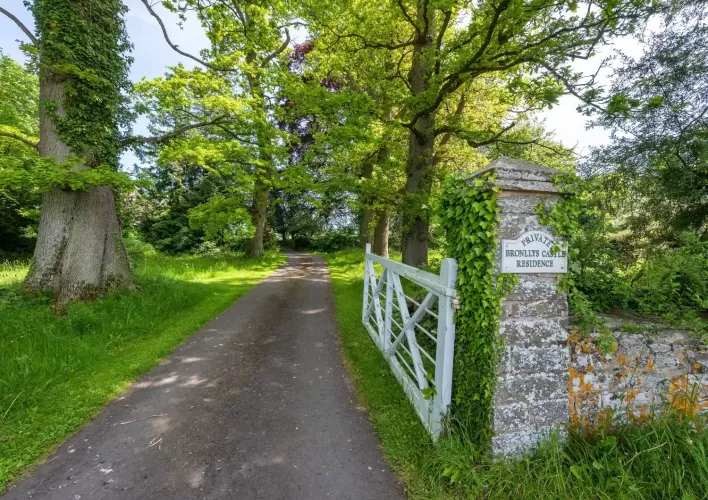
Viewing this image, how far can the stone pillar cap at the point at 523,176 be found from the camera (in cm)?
230

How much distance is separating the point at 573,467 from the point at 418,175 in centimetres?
796

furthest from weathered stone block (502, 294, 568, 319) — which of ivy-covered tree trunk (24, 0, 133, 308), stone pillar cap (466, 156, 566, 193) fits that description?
ivy-covered tree trunk (24, 0, 133, 308)

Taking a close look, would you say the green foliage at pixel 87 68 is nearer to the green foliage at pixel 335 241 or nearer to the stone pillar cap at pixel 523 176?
the stone pillar cap at pixel 523 176

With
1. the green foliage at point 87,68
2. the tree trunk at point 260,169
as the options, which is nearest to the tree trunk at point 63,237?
the green foliage at point 87,68

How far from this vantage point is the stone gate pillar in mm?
2359

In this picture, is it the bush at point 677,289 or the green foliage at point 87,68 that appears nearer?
the bush at point 677,289

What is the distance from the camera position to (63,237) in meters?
6.24

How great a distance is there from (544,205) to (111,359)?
5.90 metres

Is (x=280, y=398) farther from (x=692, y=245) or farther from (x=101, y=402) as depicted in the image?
(x=692, y=245)

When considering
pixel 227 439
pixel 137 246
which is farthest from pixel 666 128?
pixel 137 246

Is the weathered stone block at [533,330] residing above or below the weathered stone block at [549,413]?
above

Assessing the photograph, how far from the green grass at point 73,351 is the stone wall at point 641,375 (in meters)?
4.97

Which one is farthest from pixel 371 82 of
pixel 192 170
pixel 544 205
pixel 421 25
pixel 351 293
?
pixel 192 170

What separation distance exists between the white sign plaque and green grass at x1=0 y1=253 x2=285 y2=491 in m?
4.34
